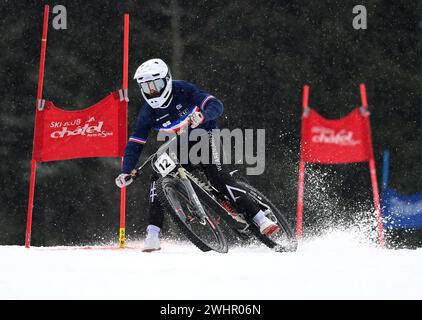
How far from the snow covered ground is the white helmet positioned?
1343mm

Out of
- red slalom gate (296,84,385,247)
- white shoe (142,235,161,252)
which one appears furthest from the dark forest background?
white shoe (142,235,161,252)

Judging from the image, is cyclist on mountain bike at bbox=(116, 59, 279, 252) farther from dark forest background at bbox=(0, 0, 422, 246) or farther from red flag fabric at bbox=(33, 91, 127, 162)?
dark forest background at bbox=(0, 0, 422, 246)

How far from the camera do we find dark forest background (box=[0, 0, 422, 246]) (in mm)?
16422

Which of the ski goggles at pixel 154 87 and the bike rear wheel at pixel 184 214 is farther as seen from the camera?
the ski goggles at pixel 154 87

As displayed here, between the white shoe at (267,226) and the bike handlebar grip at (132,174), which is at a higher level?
the bike handlebar grip at (132,174)

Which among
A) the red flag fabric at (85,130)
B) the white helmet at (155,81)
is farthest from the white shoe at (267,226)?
the red flag fabric at (85,130)

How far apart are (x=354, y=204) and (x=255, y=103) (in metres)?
2.94

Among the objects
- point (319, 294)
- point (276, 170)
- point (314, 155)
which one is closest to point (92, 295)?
point (319, 294)

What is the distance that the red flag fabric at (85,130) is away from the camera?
842 centimetres

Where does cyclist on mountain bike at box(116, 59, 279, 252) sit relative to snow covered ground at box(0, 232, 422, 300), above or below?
above

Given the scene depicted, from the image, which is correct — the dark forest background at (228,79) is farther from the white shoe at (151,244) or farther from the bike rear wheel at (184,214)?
the bike rear wheel at (184,214)

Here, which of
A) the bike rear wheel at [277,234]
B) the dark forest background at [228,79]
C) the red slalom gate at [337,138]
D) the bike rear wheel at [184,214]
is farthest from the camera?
the dark forest background at [228,79]

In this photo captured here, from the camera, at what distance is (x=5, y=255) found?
677 centimetres

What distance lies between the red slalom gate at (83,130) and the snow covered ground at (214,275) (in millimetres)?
1865
